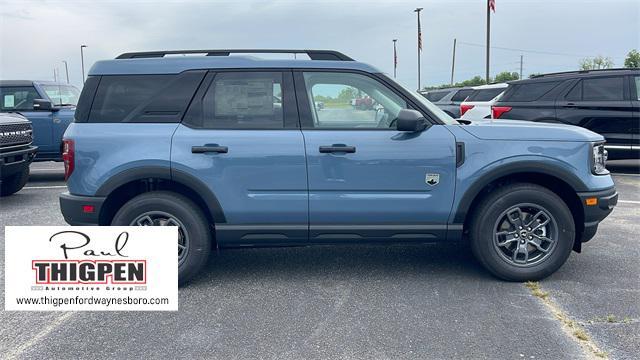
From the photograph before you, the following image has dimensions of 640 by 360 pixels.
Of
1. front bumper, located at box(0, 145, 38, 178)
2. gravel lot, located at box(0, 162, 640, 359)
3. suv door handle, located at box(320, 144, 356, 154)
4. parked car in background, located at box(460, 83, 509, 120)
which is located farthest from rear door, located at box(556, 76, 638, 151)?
front bumper, located at box(0, 145, 38, 178)

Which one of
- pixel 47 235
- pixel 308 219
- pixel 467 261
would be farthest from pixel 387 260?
pixel 47 235

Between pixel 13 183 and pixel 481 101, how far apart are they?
35.4 ft

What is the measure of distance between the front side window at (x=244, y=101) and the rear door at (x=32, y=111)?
257 inches

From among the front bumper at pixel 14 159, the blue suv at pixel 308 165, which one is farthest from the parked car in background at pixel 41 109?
the blue suv at pixel 308 165

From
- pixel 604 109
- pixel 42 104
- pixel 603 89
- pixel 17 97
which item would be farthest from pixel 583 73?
pixel 17 97

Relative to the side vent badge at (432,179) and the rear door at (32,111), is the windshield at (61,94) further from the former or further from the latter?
the side vent badge at (432,179)

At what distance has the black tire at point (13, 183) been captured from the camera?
7.98 metres

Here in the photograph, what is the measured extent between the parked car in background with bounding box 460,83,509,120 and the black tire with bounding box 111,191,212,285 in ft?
29.2

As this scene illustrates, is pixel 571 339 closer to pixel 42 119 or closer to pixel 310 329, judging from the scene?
pixel 310 329

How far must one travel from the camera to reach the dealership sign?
371cm

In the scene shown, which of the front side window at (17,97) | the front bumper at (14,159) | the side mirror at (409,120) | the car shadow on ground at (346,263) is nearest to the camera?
the side mirror at (409,120)

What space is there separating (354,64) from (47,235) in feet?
8.66

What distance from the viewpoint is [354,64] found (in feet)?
13.9

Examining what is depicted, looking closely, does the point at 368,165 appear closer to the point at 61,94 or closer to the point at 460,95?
the point at 61,94
